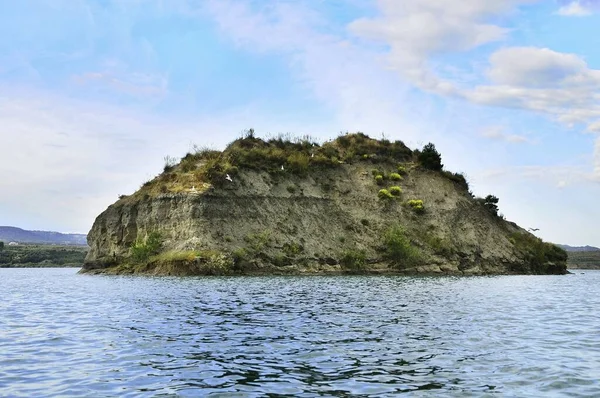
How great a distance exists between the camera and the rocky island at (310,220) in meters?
86.1

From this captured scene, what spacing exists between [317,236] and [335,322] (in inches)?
2615

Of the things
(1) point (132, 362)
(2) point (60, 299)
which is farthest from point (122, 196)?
(1) point (132, 362)

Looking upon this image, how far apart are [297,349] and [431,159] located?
10154 cm

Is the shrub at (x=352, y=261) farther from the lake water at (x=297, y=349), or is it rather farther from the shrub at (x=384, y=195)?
the lake water at (x=297, y=349)

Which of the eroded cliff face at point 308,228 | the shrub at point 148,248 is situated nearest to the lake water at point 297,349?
the eroded cliff face at point 308,228

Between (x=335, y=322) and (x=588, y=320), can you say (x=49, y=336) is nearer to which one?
(x=335, y=322)

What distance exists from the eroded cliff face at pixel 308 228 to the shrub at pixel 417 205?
752 mm

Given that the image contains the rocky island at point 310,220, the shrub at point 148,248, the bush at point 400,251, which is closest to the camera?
the rocky island at point 310,220

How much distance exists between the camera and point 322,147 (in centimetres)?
11575

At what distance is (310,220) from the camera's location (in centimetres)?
9594

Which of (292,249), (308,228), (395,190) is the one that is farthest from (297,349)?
(395,190)

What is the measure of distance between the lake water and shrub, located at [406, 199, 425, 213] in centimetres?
6965

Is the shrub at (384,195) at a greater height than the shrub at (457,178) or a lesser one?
lesser

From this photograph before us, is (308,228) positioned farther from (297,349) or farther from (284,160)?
(297,349)
